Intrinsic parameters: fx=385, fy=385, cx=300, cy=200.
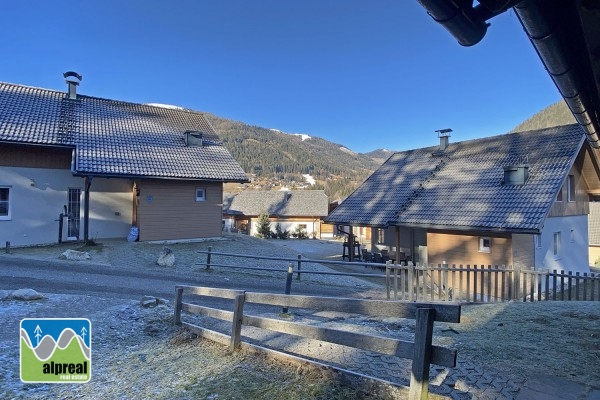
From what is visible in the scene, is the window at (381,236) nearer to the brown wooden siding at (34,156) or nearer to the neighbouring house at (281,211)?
the brown wooden siding at (34,156)

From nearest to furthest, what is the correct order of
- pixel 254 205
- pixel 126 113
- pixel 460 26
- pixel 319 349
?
pixel 460 26 → pixel 319 349 → pixel 126 113 → pixel 254 205

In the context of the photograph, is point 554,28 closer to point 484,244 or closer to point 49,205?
point 484,244

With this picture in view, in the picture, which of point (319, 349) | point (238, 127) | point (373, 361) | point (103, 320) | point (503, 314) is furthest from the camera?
point (238, 127)

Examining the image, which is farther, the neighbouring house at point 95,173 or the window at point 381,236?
the window at point 381,236

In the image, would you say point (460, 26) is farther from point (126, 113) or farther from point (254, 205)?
point (254, 205)

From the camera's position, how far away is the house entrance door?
57.8 feet

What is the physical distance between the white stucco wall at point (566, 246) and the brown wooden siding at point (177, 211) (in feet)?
50.1

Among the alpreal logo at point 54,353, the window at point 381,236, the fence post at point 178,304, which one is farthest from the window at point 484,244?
the alpreal logo at point 54,353

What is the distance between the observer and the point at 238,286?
1158cm

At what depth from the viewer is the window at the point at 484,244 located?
16.3 metres

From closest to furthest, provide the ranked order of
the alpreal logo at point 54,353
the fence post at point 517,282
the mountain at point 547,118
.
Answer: the alpreal logo at point 54,353 < the fence post at point 517,282 < the mountain at point 547,118

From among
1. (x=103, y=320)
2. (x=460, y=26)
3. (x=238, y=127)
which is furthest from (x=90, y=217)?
(x=238, y=127)

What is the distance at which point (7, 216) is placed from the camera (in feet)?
52.6

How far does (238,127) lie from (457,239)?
172859mm
